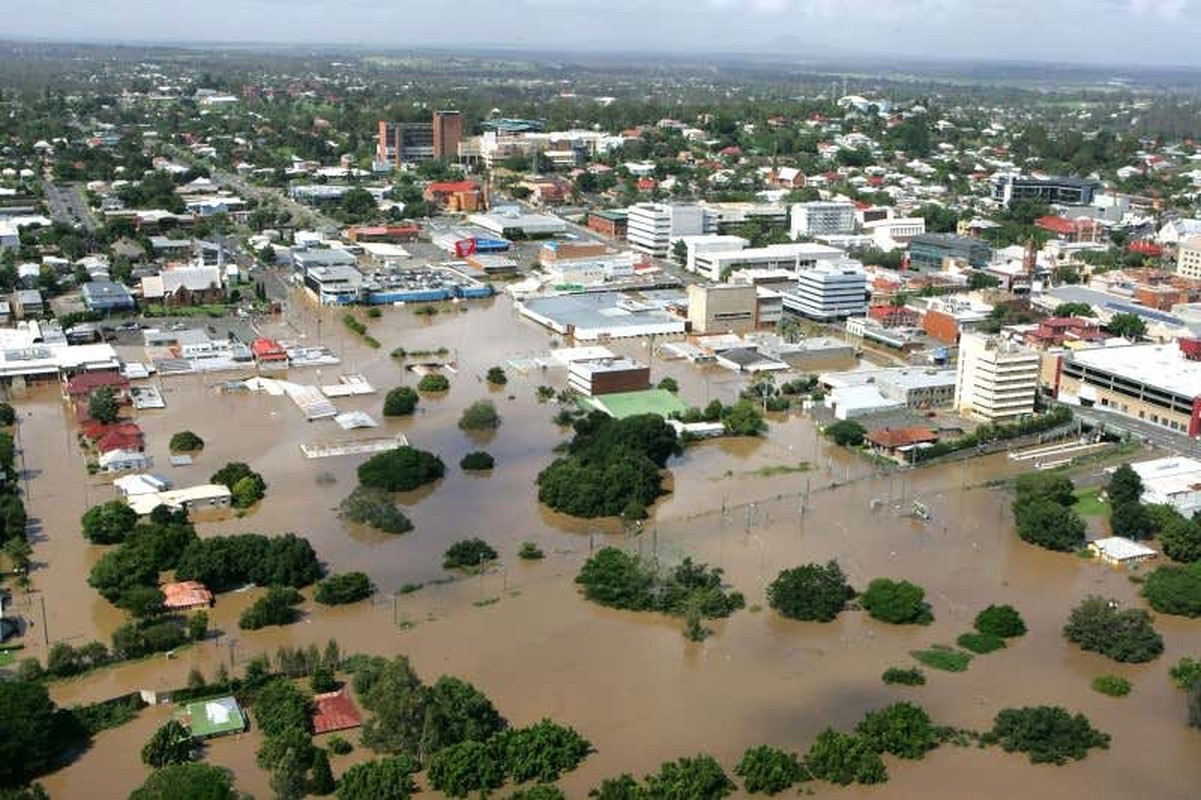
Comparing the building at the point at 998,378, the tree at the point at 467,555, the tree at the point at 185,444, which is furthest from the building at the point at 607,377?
the tree at the point at 467,555

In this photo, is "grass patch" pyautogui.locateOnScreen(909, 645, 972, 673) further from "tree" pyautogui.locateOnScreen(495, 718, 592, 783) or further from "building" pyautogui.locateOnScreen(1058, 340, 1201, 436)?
"building" pyautogui.locateOnScreen(1058, 340, 1201, 436)

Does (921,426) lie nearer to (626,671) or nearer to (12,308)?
(626,671)

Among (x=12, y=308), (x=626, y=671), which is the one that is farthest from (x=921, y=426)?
(x=12, y=308)

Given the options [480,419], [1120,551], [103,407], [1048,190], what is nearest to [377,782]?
Result: [1120,551]

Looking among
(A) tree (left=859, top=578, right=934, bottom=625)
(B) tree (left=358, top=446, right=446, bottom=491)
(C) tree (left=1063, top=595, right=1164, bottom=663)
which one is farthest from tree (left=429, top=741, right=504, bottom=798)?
(B) tree (left=358, top=446, right=446, bottom=491)

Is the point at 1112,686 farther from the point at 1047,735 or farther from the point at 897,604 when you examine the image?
the point at 897,604

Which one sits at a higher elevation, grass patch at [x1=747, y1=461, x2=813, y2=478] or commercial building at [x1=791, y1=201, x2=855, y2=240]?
commercial building at [x1=791, y1=201, x2=855, y2=240]
